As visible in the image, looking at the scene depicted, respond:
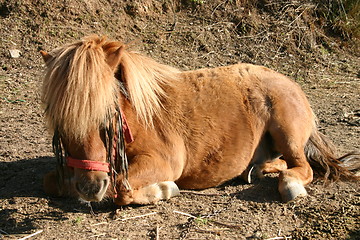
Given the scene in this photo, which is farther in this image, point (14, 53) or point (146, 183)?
point (14, 53)

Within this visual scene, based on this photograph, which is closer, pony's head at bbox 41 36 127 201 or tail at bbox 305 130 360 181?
pony's head at bbox 41 36 127 201

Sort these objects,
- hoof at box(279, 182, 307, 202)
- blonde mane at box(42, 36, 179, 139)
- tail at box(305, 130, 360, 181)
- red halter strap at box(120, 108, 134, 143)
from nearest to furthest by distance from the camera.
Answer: blonde mane at box(42, 36, 179, 139), red halter strap at box(120, 108, 134, 143), hoof at box(279, 182, 307, 202), tail at box(305, 130, 360, 181)

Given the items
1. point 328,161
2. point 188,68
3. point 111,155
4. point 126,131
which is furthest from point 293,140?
point 188,68

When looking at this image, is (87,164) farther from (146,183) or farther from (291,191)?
(291,191)

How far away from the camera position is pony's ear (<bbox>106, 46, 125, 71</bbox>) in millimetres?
3325

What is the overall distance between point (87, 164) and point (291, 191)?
5.77 ft

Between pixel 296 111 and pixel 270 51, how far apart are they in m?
5.11

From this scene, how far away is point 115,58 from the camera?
3.33m

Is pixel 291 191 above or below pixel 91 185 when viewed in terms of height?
below

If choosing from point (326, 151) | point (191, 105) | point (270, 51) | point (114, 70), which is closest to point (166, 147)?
point (191, 105)

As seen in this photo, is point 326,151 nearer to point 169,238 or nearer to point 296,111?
point 296,111

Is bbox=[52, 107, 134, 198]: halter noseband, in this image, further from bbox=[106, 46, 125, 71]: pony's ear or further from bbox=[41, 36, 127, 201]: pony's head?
bbox=[106, 46, 125, 71]: pony's ear

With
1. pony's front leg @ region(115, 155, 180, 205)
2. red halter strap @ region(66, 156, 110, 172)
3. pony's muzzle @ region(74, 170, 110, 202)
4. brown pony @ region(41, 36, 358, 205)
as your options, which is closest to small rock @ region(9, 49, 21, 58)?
brown pony @ region(41, 36, 358, 205)

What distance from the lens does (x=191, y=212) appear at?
142 inches
